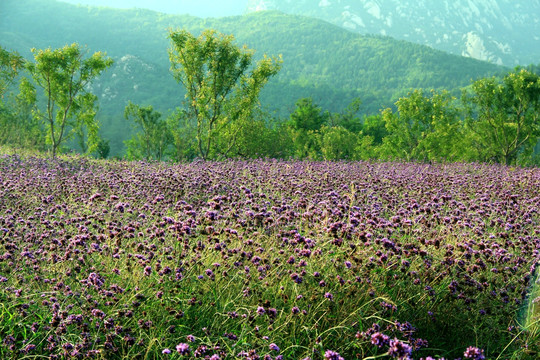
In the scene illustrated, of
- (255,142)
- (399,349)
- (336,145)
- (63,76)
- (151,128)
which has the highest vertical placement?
(63,76)

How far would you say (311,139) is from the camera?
5828 cm

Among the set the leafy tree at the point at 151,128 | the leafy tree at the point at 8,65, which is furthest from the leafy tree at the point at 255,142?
the leafy tree at the point at 151,128

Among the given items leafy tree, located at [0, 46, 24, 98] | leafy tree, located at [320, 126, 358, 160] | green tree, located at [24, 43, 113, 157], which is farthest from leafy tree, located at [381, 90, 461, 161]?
leafy tree, located at [0, 46, 24, 98]

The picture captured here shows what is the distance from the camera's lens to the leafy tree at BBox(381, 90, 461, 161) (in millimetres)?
36375

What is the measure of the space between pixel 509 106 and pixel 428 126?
6.94 metres

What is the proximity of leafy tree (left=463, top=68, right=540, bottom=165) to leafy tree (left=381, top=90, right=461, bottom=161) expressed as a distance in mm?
1971

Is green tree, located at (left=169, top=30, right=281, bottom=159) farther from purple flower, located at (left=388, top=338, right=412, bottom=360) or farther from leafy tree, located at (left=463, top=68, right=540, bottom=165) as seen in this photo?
purple flower, located at (left=388, top=338, right=412, bottom=360)

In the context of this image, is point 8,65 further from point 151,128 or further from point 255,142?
point 151,128

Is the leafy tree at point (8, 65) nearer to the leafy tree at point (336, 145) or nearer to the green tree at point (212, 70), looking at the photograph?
the green tree at point (212, 70)

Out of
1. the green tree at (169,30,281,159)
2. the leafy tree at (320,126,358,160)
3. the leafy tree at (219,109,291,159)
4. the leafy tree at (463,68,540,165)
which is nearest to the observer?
the green tree at (169,30,281,159)

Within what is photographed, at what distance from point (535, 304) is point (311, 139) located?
54.8m

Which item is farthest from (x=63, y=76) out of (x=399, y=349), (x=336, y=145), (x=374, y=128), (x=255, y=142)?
(x=374, y=128)

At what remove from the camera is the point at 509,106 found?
106 feet

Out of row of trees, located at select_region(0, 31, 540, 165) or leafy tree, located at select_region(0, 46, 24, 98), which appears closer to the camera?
row of trees, located at select_region(0, 31, 540, 165)
